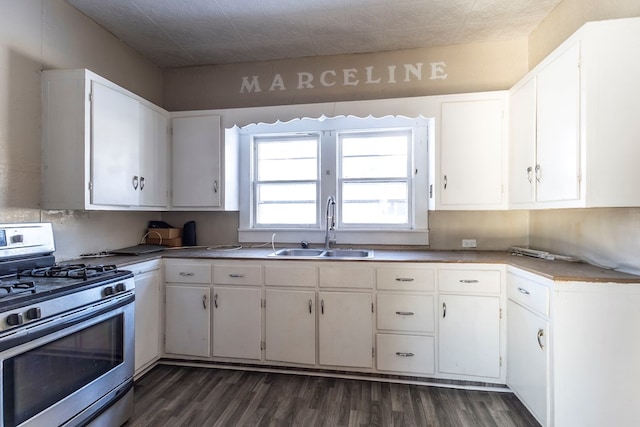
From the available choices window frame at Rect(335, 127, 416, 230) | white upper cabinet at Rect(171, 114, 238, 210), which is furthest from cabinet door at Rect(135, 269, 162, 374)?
window frame at Rect(335, 127, 416, 230)

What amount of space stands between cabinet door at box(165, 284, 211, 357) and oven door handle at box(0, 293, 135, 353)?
2.35ft

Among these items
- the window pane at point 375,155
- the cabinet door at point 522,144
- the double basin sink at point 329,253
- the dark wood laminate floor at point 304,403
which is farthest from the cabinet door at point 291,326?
the cabinet door at point 522,144

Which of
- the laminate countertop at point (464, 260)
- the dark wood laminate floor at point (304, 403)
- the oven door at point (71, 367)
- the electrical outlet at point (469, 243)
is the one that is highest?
the electrical outlet at point (469, 243)

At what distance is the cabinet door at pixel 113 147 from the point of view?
2141 millimetres

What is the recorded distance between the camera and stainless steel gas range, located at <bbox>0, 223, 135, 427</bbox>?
1.27 meters

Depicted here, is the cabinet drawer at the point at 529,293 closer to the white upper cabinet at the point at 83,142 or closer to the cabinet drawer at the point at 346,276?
the cabinet drawer at the point at 346,276

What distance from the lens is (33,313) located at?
4.29 ft

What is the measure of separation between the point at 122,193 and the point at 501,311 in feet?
9.80

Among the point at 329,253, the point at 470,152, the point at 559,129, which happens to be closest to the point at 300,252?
the point at 329,253

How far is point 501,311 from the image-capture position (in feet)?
7.23

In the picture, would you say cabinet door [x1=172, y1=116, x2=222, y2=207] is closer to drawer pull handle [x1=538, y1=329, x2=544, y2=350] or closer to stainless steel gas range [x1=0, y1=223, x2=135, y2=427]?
stainless steel gas range [x1=0, y1=223, x2=135, y2=427]

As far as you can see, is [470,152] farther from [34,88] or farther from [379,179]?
[34,88]

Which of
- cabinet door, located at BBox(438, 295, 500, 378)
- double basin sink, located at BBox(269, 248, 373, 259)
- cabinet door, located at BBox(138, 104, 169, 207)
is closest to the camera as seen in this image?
cabinet door, located at BBox(438, 295, 500, 378)

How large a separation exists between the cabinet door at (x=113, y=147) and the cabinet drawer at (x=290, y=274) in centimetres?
127
